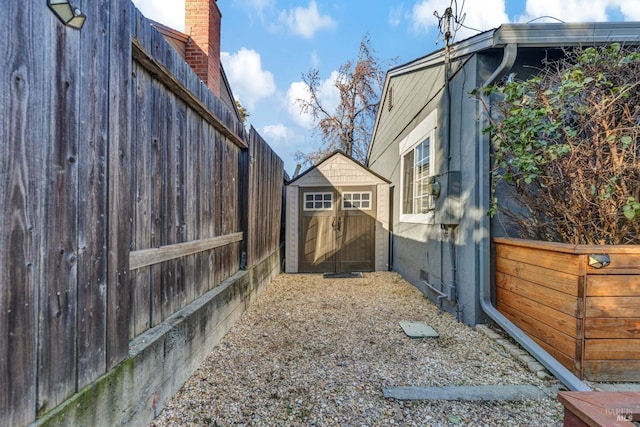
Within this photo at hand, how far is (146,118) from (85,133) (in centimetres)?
68

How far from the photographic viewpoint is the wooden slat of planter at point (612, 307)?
2.21 meters

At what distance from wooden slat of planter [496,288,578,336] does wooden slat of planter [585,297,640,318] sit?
0.46ft

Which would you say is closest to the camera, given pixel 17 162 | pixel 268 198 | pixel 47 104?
pixel 17 162

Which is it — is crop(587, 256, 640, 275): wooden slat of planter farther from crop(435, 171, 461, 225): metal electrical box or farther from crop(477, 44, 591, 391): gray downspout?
crop(435, 171, 461, 225): metal electrical box

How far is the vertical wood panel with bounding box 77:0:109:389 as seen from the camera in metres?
1.30

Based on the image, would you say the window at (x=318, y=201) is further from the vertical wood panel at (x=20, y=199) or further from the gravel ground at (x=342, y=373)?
the vertical wood panel at (x=20, y=199)

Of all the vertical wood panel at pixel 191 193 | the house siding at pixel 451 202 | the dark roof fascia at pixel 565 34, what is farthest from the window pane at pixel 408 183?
the vertical wood panel at pixel 191 193

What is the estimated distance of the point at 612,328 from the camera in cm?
222

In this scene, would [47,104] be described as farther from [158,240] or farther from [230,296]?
[230,296]

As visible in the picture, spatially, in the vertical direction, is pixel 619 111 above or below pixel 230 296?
above

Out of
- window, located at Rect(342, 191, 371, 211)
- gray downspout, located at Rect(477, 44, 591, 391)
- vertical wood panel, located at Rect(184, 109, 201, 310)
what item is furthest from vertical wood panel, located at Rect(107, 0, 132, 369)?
window, located at Rect(342, 191, 371, 211)

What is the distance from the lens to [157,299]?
2.04 m

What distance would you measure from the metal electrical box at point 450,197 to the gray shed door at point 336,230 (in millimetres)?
2872

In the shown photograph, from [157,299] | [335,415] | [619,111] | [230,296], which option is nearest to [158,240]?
[157,299]
